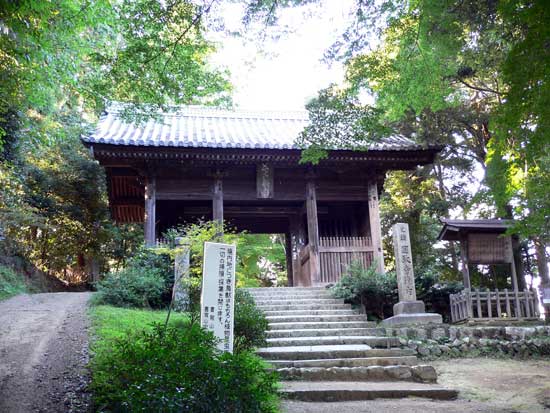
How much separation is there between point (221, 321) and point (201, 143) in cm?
743

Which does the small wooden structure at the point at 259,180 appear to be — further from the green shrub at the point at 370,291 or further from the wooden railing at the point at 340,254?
the green shrub at the point at 370,291

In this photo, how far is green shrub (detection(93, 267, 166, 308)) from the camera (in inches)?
413

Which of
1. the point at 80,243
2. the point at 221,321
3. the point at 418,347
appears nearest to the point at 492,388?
the point at 418,347

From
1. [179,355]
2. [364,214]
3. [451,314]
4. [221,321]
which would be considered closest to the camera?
[179,355]

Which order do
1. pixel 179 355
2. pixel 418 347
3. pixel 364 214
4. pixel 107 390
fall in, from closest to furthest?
pixel 179 355, pixel 107 390, pixel 418 347, pixel 364 214

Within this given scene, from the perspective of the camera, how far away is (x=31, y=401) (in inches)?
204

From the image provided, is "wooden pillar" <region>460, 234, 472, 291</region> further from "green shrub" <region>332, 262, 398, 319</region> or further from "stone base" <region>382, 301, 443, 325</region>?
"stone base" <region>382, 301, 443, 325</region>

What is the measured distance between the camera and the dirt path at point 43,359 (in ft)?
17.0

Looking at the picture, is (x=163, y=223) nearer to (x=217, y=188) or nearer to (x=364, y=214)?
(x=217, y=188)

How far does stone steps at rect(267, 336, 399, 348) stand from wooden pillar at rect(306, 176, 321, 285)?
13.9 ft

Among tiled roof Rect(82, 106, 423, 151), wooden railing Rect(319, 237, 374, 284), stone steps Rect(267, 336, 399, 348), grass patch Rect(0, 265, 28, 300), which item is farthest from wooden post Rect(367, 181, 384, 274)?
grass patch Rect(0, 265, 28, 300)

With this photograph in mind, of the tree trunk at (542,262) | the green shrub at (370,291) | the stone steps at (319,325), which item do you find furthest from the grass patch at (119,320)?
the tree trunk at (542,262)

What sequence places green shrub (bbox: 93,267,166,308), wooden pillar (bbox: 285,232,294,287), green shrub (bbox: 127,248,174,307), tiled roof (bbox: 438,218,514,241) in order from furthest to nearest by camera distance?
wooden pillar (bbox: 285,232,294,287), tiled roof (bbox: 438,218,514,241), green shrub (bbox: 127,248,174,307), green shrub (bbox: 93,267,166,308)

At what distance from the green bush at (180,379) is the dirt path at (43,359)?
661mm
